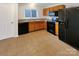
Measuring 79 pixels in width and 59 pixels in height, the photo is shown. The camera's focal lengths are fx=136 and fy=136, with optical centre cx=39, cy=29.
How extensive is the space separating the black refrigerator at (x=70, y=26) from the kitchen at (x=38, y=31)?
60mm

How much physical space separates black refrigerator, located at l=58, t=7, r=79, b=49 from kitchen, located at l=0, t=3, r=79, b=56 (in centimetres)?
6

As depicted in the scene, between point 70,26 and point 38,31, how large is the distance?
1.15m

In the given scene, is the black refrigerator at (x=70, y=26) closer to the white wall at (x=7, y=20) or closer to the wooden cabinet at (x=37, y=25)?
the wooden cabinet at (x=37, y=25)

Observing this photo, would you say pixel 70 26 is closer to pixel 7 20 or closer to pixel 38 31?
pixel 38 31

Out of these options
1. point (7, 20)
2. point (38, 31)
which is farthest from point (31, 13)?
point (7, 20)

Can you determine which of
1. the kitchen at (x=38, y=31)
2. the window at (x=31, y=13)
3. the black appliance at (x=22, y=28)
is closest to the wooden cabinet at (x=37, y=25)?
the kitchen at (x=38, y=31)

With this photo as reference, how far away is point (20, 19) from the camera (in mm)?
4262

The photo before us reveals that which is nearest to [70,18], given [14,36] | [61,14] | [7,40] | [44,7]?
[61,14]

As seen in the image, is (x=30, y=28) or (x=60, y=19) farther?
(x=60, y=19)

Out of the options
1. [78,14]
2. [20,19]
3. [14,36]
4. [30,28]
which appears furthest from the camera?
[14,36]

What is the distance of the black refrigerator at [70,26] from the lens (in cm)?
405

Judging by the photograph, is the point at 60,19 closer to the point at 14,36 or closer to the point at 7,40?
the point at 14,36

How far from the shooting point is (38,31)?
15.8 ft

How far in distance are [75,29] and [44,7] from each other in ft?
3.80
